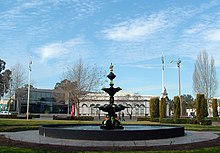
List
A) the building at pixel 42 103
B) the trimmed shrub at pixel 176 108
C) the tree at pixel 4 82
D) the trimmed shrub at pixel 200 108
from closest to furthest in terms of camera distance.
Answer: the trimmed shrub at pixel 200 108 → the trimmed shrub at pixel 176 108 → the tree at pixel 4 82 → the building at pixel 42 103

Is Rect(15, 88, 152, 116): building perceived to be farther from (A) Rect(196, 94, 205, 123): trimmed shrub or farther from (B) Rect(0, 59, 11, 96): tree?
(A) Rect(196, 94, 205, 123): trimmed shrub

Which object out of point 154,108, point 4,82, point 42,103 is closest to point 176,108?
point 154,108

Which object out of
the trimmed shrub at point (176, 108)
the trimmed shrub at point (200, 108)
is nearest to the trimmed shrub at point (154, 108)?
the trimmed shrub at point (176, 108)

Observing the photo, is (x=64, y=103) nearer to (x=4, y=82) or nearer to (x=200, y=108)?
(x=4, y=82)

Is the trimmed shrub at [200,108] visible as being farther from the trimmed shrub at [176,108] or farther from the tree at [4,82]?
the tree at [4,82]

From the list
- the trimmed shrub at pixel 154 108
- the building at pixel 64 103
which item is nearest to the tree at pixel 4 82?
the building at pixel 64 103

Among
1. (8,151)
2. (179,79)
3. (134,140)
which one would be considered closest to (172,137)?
(134,140)

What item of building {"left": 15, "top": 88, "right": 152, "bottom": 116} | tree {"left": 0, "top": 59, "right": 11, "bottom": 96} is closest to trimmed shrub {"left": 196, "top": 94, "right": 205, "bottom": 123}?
building {"left": 15, "top": 88, "right": 152, "bottom": 116}

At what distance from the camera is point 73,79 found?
57.1 metres

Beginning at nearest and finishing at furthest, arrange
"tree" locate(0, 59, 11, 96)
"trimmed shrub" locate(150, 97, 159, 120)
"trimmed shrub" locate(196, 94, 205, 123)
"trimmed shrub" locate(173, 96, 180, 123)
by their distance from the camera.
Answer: "trimmed shrub" locate(196, 94, 205, 123) < "trimmed shrub" locate(173, 96, 180, 123) < "trimmed shrub" locate(150, 97, 159, 120) < "tree" locate(0, 59, 11, 96)

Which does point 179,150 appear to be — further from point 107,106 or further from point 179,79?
point 179,79

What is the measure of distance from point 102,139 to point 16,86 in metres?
53.1

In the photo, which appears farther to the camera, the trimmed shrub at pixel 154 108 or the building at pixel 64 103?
the building at pixel 64 103

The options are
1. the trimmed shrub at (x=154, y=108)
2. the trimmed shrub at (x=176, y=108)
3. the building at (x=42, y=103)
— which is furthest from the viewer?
the building at (x=42, y=103)
